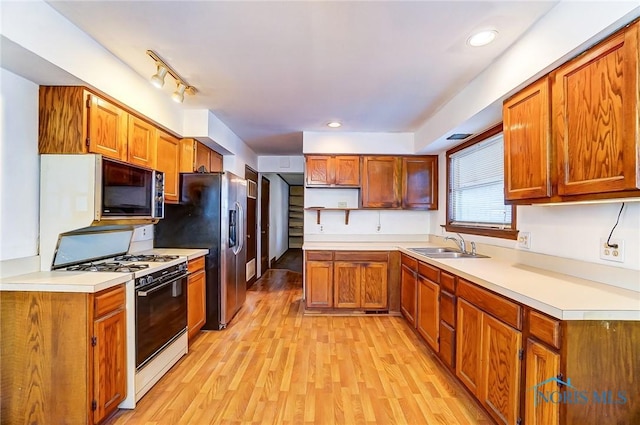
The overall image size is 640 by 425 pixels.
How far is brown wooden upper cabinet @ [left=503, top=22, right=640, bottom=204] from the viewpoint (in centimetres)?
128

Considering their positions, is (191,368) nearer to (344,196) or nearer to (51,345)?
(51,345)

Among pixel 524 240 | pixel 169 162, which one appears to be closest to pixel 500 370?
pixel 524 240

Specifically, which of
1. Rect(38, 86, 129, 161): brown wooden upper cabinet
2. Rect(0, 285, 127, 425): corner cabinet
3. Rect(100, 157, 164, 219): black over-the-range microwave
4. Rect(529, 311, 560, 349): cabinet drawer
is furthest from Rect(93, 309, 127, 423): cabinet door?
Rect(529, 311, 560, 349): cabinet drawer

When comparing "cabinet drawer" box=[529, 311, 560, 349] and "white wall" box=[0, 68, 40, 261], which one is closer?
"cabinet drawer" box=[529, 311, 560, 349]

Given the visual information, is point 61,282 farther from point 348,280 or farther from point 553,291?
point 348,280

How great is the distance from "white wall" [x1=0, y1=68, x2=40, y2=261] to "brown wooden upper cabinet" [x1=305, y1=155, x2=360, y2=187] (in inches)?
106

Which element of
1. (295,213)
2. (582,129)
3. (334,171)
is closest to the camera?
(582,129)

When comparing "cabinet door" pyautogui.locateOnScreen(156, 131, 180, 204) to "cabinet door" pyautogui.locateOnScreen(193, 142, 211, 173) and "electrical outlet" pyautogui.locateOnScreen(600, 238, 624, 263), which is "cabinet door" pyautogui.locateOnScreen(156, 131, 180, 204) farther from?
"electrical outlet" pyautogui.locateOnScreen(600, 238, 624, 263)

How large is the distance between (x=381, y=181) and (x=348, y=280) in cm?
136

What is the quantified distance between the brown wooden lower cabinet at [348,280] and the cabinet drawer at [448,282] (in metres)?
1.25

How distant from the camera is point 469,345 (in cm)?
203

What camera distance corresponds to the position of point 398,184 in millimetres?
4098

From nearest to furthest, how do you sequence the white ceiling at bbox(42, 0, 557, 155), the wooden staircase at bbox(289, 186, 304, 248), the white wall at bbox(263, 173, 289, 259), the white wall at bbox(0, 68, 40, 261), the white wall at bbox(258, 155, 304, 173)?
the white ceiling at bbox(42, 0, 557, 155) → the white wall at bbox(0, 68, 40, 261) → the white wall at bbox(258, 155, 304, 173) → the white wall at bbox(263, 173, 289, 259) → the wooden staircase at bbox(289, 186, 304, 248)

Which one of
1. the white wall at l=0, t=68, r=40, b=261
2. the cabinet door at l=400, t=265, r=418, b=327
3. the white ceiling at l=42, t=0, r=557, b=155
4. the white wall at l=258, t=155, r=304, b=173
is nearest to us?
the white ceiling at l=42, t=0, r=557, b=155
